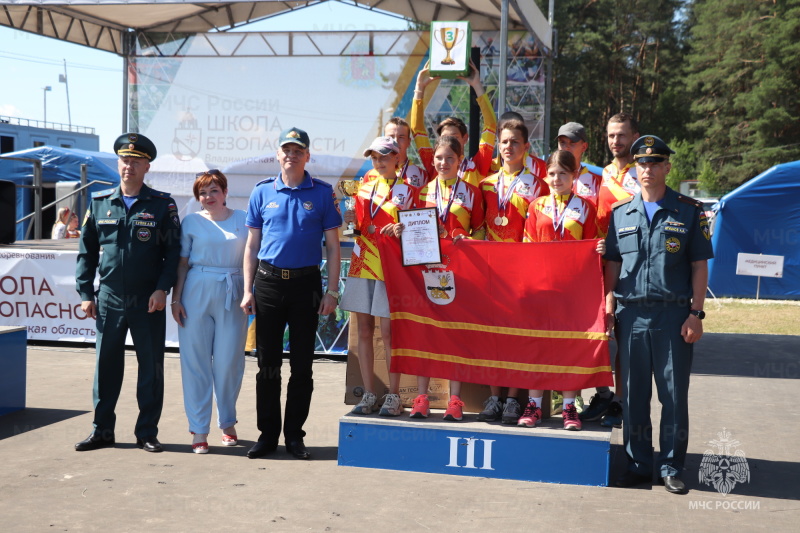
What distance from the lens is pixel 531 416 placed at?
504cm

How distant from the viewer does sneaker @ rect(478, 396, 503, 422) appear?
517 cm

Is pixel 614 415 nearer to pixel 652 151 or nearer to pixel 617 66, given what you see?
pixel 652 151

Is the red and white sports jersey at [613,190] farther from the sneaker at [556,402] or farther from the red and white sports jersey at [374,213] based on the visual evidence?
the sneaker at [556,402]

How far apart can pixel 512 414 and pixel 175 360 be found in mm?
5239

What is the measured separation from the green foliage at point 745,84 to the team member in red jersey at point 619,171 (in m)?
34.1

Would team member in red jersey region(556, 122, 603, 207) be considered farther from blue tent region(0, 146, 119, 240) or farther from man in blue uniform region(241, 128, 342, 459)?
blue tent region(0, 146, 119, 240)

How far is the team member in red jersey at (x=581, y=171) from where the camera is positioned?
541cm

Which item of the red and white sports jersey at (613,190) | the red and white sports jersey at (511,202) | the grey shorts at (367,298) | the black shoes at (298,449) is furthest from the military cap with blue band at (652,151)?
the black shoes at (298,449)

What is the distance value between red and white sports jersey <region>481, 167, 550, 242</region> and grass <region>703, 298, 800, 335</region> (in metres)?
8.14

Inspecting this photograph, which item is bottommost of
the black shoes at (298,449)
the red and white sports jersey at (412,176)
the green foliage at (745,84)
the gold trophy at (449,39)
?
the black shoes at (298,449)

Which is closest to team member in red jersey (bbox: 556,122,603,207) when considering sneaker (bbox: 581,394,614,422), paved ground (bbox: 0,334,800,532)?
sneaker (bbox: 581,394,614,422)

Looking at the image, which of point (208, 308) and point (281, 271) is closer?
point (281, 271)

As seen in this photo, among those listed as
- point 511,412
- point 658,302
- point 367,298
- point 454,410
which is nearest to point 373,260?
point 367,298

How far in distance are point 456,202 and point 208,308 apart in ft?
5.75
